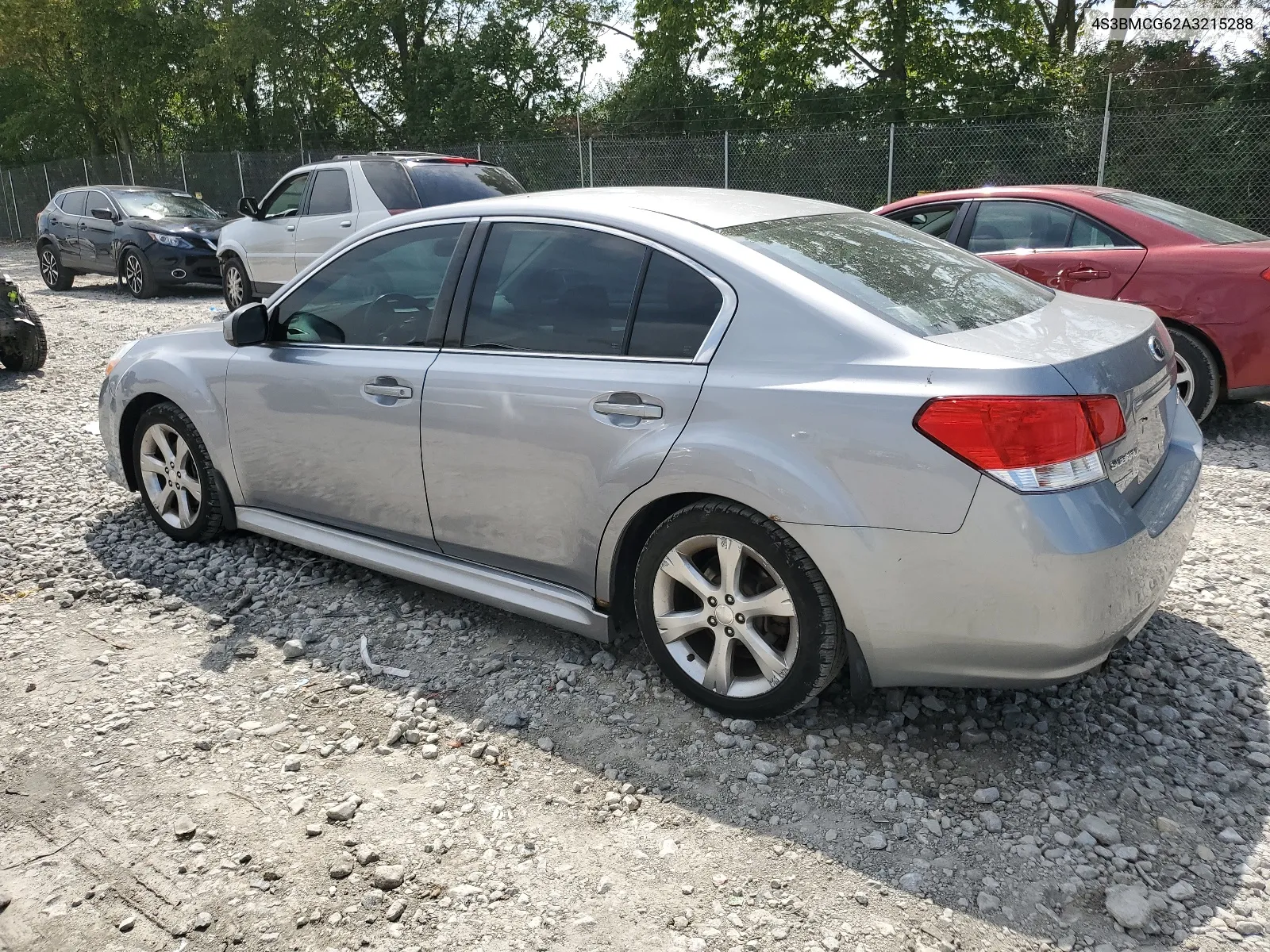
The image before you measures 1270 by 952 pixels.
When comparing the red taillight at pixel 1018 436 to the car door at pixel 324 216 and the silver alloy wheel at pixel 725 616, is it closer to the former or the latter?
the silver alloy wheel at pixel 725 616

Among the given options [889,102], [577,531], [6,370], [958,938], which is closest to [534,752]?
[577,531]

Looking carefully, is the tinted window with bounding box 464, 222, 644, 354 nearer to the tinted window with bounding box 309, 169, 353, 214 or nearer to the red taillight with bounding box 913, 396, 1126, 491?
the red taillight with bounding box 913, 396, 1126, 491

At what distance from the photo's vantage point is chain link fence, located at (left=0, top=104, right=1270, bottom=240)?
13.5m

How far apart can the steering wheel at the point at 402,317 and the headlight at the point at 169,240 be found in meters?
12.8

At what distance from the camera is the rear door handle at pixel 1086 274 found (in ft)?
22.2

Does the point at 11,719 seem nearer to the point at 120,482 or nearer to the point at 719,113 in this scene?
the point at 120,482

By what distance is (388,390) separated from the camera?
153 inches

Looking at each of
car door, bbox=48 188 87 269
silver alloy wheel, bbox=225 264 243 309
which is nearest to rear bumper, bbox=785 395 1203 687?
silver alloy wheel, bbox=225 264 243 309

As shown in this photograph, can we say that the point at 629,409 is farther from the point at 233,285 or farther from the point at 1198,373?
the point at 233,285

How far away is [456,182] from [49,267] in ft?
34.4

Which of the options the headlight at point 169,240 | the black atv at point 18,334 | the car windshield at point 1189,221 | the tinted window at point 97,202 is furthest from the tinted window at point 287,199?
the car windshield at point 1189,221

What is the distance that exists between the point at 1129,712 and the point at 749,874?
147 cm

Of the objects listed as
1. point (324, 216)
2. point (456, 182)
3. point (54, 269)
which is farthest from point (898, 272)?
point (54, 269)

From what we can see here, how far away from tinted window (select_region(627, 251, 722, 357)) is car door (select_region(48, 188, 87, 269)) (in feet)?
53.5
